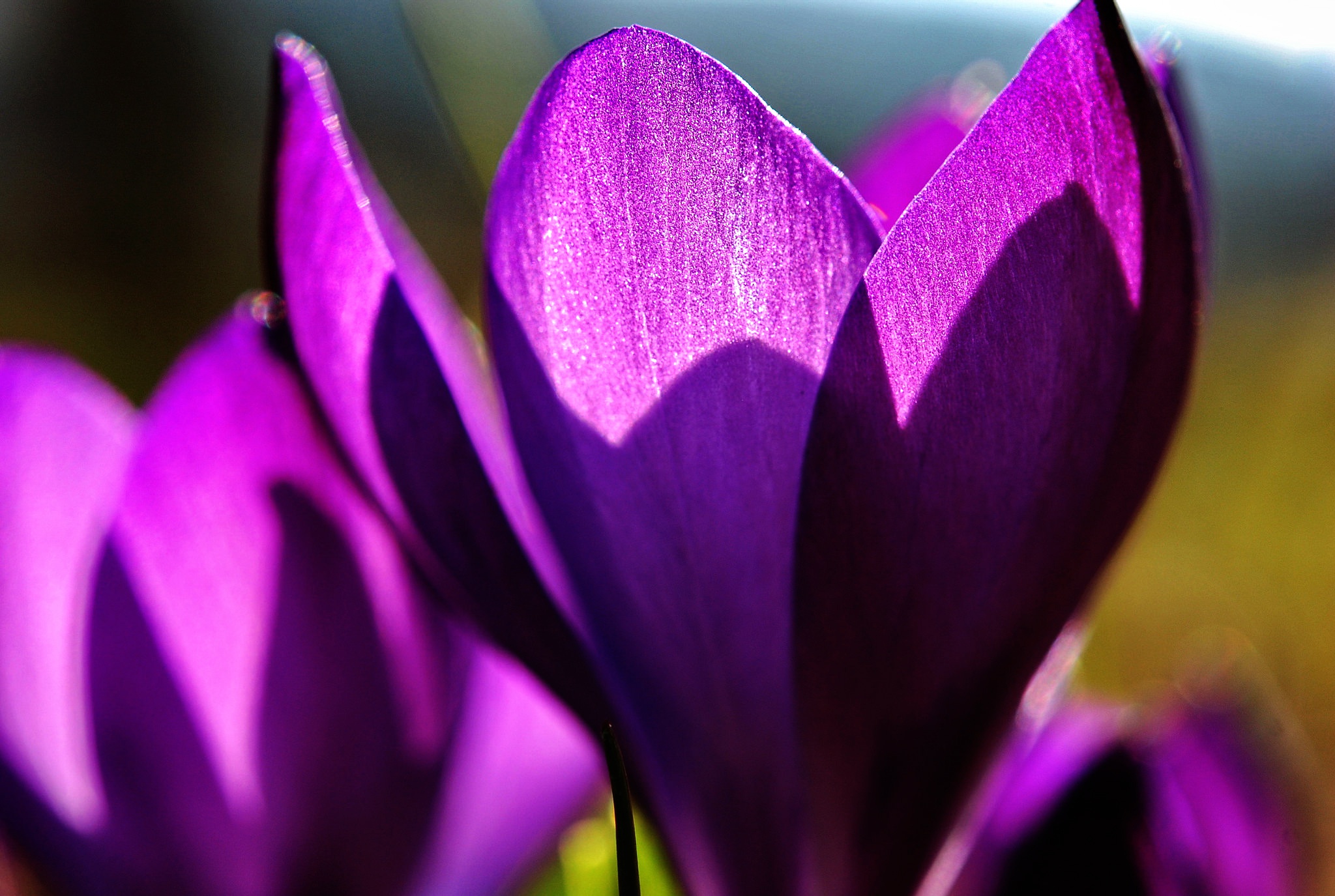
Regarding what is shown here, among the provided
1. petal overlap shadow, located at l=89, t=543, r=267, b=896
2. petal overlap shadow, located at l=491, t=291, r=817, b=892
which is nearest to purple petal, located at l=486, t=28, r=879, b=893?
petal overlap shadow, located at l=491, t=291, r=817, b=892

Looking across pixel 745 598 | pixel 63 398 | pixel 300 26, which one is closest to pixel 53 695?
pixel 63 398

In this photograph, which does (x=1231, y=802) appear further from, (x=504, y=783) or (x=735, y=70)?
(x=735, y=70)

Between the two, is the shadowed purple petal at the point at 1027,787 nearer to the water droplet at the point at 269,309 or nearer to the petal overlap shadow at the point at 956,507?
the petal overlap shadow at the point at 956,507

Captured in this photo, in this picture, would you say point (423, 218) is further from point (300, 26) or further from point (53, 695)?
point (53, 695)

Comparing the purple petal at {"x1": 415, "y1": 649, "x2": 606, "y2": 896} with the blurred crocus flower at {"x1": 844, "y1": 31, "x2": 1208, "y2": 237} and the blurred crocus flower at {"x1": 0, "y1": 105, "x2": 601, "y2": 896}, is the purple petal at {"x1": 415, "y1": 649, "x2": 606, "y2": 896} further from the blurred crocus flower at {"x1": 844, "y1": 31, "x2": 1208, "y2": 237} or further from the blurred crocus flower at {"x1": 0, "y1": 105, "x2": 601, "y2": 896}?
the blurred crocus flower at {"x1": 844, "y1": 31, "x2": 1208, "y2": 237}

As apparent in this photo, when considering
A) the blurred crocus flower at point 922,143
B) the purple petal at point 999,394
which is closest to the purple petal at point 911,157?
the blurred crocus flower at point 922,143
